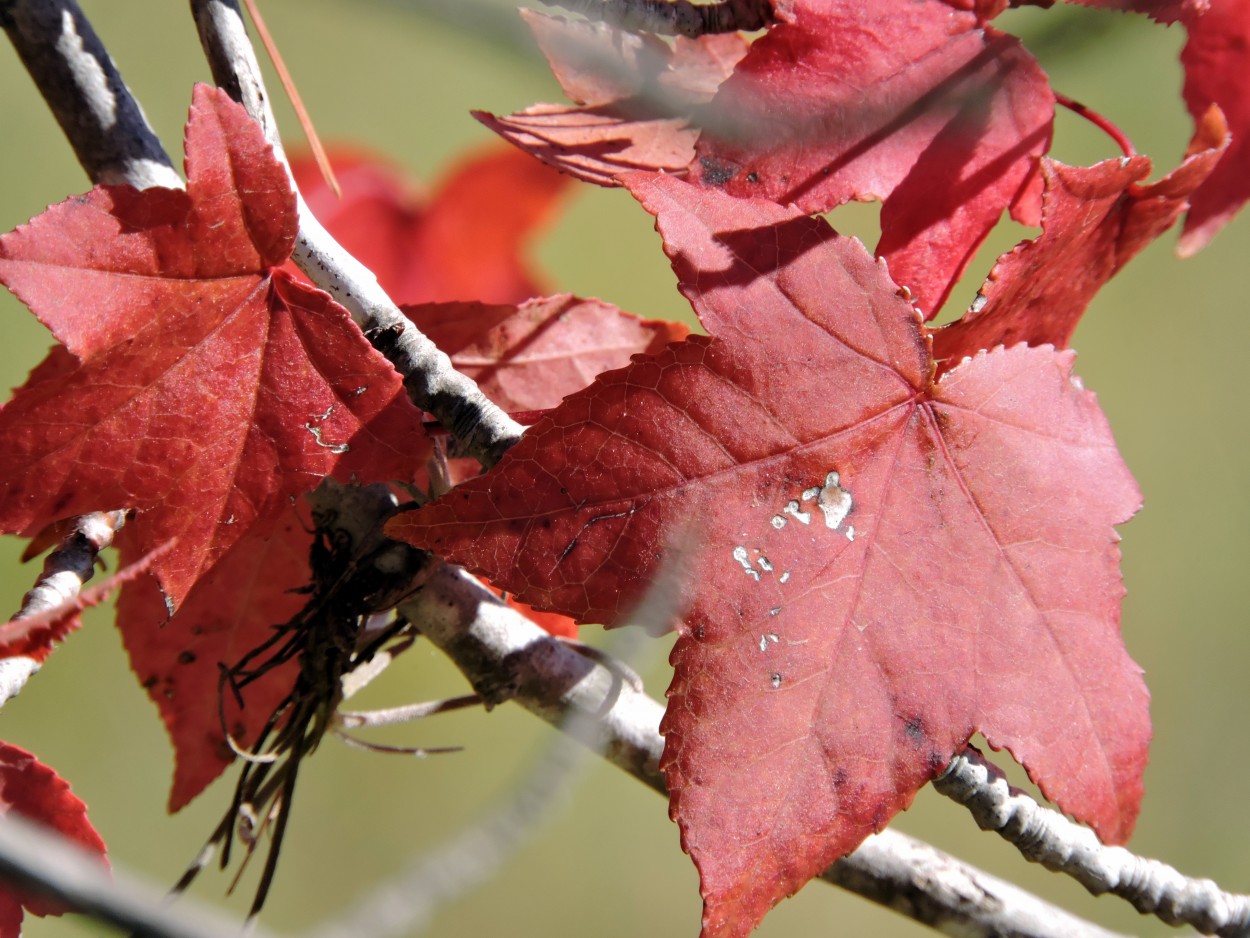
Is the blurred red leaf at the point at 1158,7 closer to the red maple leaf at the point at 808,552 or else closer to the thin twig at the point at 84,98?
the red maple leaf at the point at 808,552

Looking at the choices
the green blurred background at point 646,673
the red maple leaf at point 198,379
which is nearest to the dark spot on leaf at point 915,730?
the red maple leaf at point 198,379

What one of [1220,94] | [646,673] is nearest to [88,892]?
[1220,94]

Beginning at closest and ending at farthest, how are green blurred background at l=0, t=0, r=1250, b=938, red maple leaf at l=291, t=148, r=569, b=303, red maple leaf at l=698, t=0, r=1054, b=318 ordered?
red maple leaf at l=698, t=0, r=1054, b=318 → red maple leaf at l=291, t=148, r=569, b=303 → green blurred background at l=0, t=0, r=1250, b=938

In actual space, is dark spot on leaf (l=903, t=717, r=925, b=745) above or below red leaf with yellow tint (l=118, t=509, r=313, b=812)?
above

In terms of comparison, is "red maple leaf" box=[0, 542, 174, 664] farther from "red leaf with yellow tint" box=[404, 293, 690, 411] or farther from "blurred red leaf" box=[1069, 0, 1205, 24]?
"blurred red leaf" box=[1069, 0, 1205, 24]

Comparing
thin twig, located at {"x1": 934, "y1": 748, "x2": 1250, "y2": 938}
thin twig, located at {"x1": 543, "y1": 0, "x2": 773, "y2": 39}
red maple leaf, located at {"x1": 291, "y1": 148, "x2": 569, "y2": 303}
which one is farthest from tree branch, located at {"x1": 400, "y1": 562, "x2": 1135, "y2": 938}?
red maple leaf, located at {"x1": 291, "y1": 148, "x2": 569, "y2": 303}
